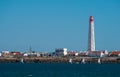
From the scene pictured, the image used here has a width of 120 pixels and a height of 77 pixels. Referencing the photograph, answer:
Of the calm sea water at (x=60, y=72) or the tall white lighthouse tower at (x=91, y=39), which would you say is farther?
the tall white lighthouse tower at (x=91, y=39)

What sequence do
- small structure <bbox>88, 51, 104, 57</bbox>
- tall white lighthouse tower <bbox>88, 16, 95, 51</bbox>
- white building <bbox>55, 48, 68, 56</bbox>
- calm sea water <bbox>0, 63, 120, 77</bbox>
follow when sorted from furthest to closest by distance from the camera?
1. white building <bbox>55, 48, 68, 56</bbox>
2. tall white lighthouse tower <bbox>88, 16, 95, 51</bbox>
3. small structure <bbox>88, 51, 104, 57</bbox>
4. calm sea water <bbox>0, 63, 120, 77</bbox>

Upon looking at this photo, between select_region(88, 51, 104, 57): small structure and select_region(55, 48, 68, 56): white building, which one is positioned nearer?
select_region(88, 51, 104, 57): small structure

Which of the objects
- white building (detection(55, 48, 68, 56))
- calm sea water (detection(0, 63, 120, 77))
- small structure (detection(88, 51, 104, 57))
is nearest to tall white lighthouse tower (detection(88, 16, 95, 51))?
small structure (detection(88, 51, 104, 57))

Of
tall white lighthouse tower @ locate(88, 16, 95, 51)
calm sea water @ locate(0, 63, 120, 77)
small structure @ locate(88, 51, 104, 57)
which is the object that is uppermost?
tall white lighthouse tower @ locate(88, 16, 95, 51)

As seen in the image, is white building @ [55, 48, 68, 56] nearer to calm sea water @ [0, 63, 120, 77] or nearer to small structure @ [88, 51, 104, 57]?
small structure @ [88, 51, 104, 57]

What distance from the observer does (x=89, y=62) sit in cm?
14150

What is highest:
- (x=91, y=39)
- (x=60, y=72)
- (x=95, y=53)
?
(x=91, y=39)

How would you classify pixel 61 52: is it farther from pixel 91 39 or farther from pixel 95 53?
pixel 95 53

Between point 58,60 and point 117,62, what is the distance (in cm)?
1663

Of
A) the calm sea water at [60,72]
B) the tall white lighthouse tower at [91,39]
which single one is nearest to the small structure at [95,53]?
the tall white lighthouse tower at [91,39]

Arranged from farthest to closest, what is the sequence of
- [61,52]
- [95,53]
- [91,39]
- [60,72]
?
[61,52] → [91,39] → [95,53] → [60,72]

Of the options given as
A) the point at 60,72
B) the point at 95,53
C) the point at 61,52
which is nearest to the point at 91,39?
the point at 95,53

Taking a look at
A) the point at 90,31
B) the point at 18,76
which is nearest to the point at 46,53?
the point at 90,31

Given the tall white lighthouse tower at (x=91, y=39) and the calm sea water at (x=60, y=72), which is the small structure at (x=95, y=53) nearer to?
→ the tall white lighthouse tower at (x=91, y=39)
